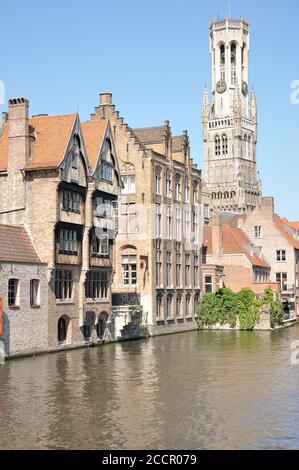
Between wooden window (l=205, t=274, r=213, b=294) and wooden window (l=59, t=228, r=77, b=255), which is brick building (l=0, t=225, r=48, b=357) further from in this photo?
wooden window (l=205, t=274, r=213, b=294)

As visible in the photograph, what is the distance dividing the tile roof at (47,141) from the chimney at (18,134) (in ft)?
2.02

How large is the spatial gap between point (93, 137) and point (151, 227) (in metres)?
13.7

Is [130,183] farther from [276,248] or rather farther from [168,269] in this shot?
[276,248]

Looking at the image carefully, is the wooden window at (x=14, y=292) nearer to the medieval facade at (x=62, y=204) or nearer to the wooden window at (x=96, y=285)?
the medieval facade at (x=62, y=204)

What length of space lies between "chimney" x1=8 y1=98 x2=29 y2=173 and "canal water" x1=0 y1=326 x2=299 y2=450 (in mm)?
13082

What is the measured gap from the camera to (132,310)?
199ft

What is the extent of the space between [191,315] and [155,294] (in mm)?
9167

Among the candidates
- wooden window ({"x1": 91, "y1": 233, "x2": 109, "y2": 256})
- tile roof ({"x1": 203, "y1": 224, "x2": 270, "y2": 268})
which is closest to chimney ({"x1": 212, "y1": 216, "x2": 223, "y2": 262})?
tile roof ({"x1": 203, "y1": 224, "x2": 270, "y2": 268})

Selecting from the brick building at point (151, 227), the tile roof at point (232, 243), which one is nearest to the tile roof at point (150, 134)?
the brick building at point (151, 227)

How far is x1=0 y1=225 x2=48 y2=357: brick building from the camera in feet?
142

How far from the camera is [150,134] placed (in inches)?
2815

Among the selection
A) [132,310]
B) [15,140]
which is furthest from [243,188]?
[15,140]
